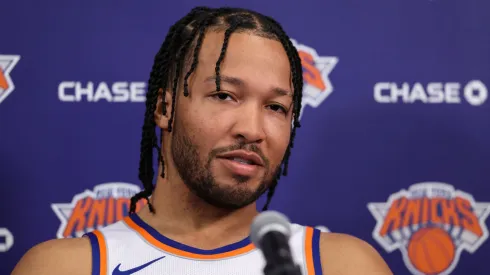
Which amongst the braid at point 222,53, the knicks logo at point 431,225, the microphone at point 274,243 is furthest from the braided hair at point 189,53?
the microphone at point 274,243

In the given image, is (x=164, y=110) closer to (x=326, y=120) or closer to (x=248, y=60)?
(x=248, y=60)

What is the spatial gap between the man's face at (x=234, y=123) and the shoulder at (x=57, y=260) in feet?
0.82

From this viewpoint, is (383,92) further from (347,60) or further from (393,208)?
(393,208)

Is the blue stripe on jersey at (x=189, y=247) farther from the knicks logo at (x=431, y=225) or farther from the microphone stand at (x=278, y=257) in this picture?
the microphone stand at (x=278, y=257)

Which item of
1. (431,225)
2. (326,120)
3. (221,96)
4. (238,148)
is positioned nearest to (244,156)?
(238,148)

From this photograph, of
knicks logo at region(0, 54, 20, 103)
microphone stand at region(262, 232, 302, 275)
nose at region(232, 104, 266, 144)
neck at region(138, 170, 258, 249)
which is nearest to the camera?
microphone stand at region(262, 232, 302, 275)

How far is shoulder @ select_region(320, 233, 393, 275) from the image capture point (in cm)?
140

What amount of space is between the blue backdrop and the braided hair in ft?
0.73

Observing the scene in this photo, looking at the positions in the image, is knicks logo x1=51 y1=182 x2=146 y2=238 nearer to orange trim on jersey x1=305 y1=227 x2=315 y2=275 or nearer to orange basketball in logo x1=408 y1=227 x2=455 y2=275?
orange trim on jersey x1=305 y1=227 x2=315 y2=275

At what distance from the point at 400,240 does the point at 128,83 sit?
2.65 feet

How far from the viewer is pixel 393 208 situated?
182cm

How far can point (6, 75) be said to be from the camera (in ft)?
5.92

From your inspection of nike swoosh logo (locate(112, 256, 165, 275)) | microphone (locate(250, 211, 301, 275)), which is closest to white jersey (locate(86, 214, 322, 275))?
nike swoosh logo (locate(112, 256, 165, 275))

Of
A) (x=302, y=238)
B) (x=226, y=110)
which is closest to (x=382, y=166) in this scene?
(x=302, y=238)
